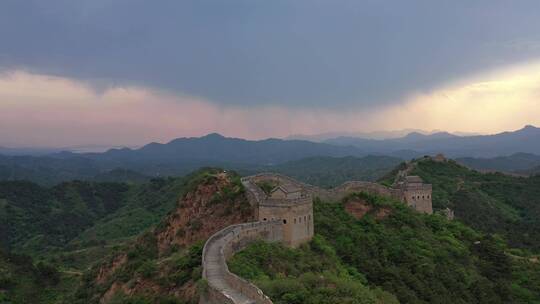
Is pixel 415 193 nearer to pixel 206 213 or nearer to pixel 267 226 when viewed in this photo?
pixel 206 213

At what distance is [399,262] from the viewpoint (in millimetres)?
36250

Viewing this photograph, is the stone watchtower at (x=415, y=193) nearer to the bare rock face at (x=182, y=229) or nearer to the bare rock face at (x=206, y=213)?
the bare rock face at (x=182, y=229)

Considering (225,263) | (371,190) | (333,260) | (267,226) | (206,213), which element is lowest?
(333,260)

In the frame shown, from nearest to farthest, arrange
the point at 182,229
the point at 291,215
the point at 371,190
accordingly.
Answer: the point at 291,215
the point at 182,229
the point at 371,190

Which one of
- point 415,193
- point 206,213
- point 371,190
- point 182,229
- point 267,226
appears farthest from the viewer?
point 415,193

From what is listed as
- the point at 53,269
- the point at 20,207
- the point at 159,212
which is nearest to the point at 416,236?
the point at 53,269

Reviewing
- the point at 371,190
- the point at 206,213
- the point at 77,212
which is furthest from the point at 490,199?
the point at 77,212

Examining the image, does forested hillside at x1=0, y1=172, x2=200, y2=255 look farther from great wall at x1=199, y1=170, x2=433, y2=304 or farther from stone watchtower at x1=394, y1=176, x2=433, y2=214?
great wall at x1=199, y1=170, x2=433, y2=304

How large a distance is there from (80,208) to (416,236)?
347ft

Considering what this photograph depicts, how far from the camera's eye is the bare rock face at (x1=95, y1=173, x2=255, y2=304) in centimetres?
3103

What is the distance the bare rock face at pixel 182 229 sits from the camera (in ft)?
102

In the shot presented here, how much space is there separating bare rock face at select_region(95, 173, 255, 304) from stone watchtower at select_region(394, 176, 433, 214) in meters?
16.5

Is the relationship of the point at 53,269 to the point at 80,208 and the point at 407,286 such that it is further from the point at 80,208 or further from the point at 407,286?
the point at 80,208

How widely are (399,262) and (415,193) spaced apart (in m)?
13.8
